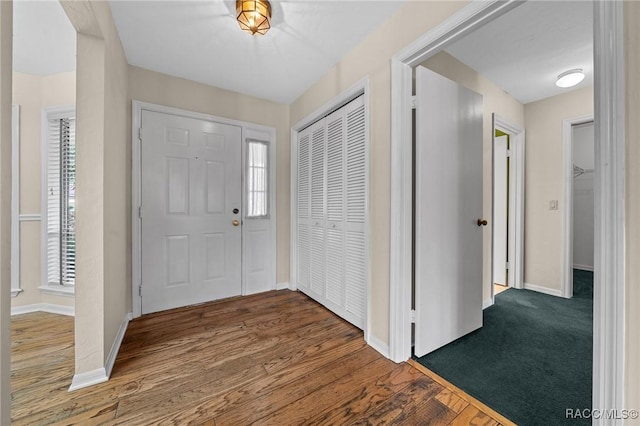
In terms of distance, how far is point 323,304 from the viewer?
2.60 meters

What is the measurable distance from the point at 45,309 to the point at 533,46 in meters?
5.28

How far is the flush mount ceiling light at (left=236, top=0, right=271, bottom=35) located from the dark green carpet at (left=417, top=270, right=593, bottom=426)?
2.53 metres

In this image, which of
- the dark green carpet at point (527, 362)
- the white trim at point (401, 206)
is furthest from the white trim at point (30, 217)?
the dark green carpet at point (527, 362)

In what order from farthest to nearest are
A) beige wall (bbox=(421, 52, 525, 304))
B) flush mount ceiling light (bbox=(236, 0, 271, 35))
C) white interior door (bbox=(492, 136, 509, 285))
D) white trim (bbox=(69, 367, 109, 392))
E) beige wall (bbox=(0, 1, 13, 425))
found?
1. white interior door (bbox=(492, 136, 509, 285))
2. beige wall (bbox=(421, 52, 525, 304))
3. flush mount ceiling light (bbox=(236, 0, 271, 35))
4. white trim (bbox=(69, 367, 109, 392))
5. beige wall (bbox=(0, 1, 13, 425))

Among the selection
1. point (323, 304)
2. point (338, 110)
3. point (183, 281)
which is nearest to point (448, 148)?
point (338, 110)

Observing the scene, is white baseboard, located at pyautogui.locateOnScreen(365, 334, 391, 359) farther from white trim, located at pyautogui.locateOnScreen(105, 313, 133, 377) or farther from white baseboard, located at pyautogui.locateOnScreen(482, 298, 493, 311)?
white trim, located at pyautogui.locateOnScreen(105, 313, 133, 377)

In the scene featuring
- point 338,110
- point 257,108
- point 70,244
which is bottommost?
point 70,244

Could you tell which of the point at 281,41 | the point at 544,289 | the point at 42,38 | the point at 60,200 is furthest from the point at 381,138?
the point at 60,200

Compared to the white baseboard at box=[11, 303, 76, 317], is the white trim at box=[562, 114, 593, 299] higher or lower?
higher

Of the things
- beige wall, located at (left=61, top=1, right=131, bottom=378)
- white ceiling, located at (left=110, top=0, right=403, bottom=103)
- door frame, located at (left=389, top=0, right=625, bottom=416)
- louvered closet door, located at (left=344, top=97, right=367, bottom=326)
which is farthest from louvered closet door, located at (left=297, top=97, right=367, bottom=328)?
beige wall, located at (left=61, top=1, right=131, bottom=378)

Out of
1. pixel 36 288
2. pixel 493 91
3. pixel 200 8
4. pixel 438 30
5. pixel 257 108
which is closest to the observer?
pixel 438 30

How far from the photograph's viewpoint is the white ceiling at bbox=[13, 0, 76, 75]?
68.1 inches

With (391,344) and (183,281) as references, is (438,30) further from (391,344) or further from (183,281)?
(183,281)

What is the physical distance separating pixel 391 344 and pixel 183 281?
7.00ft
